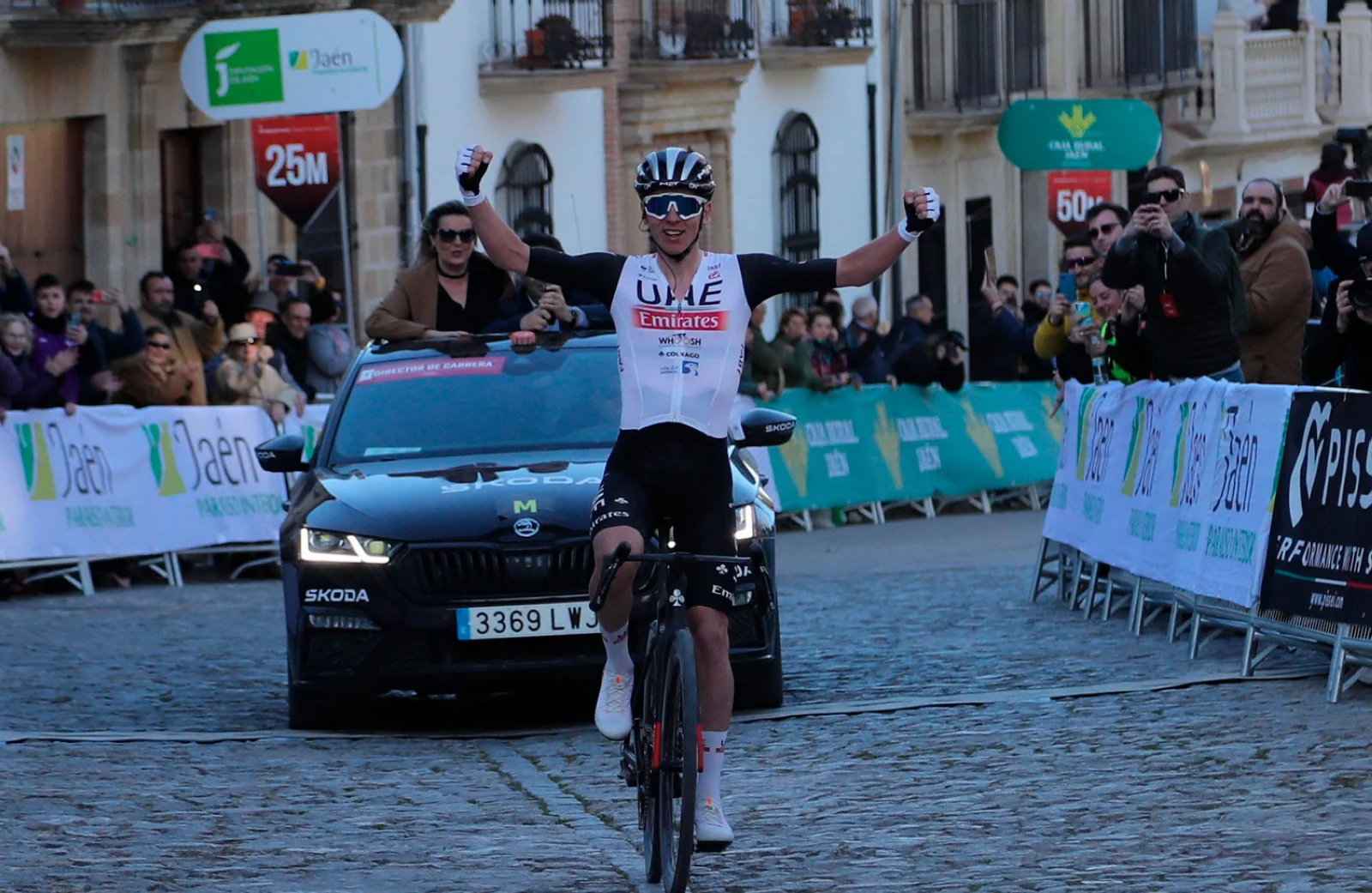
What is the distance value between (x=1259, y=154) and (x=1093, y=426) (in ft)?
117

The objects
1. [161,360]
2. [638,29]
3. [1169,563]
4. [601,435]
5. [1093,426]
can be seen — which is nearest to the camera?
[601,435]

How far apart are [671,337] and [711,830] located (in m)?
1.48

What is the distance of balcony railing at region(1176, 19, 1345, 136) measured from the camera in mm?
48094

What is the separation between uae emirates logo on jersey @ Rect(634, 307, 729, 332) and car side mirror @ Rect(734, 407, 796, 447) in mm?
2337

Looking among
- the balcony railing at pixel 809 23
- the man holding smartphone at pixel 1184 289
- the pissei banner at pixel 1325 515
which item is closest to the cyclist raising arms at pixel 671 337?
the pissei banner at pixel 1325 515

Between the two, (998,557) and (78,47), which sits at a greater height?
(78,47)

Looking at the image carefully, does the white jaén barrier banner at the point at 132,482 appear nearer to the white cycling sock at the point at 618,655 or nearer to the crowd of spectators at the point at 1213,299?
the crowd of spectators at the point at 1213,299

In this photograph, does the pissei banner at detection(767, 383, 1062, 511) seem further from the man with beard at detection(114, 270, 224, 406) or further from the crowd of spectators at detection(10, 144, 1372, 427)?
the man with beard at detection(114, 270, 224, 406)

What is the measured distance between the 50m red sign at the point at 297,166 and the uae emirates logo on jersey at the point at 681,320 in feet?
42.9

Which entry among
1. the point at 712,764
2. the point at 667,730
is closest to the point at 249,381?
the point at 712,764

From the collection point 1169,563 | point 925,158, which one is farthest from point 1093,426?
point 925,158

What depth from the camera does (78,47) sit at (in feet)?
80.4

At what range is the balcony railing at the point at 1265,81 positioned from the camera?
48.1 m

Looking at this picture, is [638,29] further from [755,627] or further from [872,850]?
[872,850]
